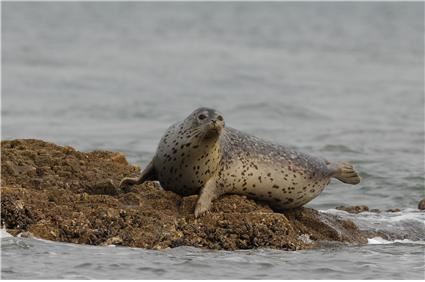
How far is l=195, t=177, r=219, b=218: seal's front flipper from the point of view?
7977mm

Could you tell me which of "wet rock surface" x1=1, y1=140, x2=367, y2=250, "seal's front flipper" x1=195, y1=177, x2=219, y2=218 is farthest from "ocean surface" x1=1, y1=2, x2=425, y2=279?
"seal's front flipper" x1=195, y1=177, x2=219, y2=218

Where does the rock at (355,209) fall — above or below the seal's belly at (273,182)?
below

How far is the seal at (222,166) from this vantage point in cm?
833

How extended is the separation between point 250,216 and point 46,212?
144 cm

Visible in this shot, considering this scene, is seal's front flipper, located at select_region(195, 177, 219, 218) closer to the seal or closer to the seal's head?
the seal

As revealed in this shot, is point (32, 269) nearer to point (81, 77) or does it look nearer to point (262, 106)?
point (262, 106)

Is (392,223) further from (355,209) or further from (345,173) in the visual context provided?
(355,209)

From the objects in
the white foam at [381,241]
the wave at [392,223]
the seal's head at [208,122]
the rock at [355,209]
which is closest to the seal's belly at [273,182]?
the seal's head at [208,122]

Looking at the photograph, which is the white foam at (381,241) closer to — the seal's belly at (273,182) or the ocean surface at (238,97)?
the ocean surface at (238,97)

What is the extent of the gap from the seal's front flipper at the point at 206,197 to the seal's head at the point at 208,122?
0.35 metres

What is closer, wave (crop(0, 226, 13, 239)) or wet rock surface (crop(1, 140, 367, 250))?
wave (crop(0, 226, 13, 239))

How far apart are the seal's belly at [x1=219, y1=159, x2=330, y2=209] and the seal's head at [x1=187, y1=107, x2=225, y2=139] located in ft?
1.12

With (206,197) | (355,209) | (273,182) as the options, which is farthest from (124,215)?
(355,209)

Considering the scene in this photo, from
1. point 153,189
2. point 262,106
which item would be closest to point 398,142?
point 262,106
